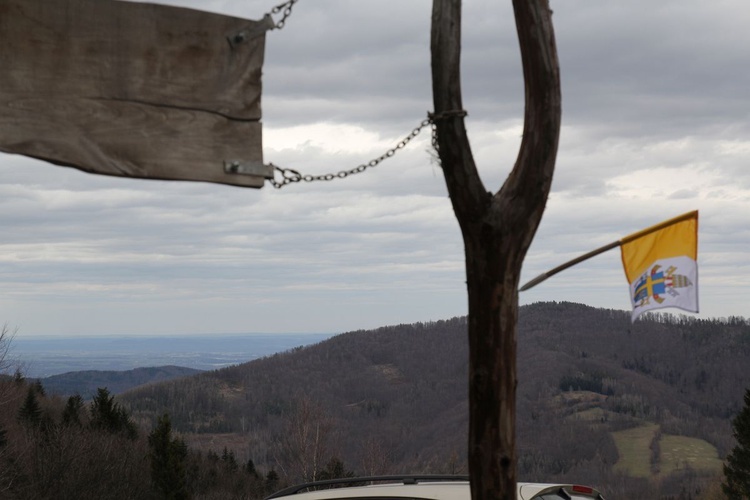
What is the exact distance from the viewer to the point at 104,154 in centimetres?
479

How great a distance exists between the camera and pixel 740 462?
247 feet

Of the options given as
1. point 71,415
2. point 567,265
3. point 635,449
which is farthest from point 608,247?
point 635,449

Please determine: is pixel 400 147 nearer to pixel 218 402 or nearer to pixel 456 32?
pixel 456 32

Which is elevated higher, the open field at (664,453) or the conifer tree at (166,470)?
the conifer tree at (166,470)

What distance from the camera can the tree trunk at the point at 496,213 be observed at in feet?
17.4

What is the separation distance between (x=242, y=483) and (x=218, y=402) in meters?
113

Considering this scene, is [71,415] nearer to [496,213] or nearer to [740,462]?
[740,462]

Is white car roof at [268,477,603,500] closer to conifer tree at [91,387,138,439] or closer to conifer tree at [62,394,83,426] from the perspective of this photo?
conifer tree at [62,394,83,426]

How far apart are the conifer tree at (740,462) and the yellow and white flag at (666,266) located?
232 ft

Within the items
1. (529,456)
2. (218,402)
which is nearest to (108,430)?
(529,456)

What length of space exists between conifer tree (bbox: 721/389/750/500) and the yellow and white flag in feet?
232

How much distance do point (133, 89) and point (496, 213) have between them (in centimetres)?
213

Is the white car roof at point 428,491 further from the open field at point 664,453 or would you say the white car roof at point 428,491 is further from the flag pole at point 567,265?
the open field at point 664,453

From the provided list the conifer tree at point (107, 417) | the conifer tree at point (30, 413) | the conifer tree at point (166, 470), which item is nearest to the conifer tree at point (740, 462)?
the conifer tree at point (166, 470)
